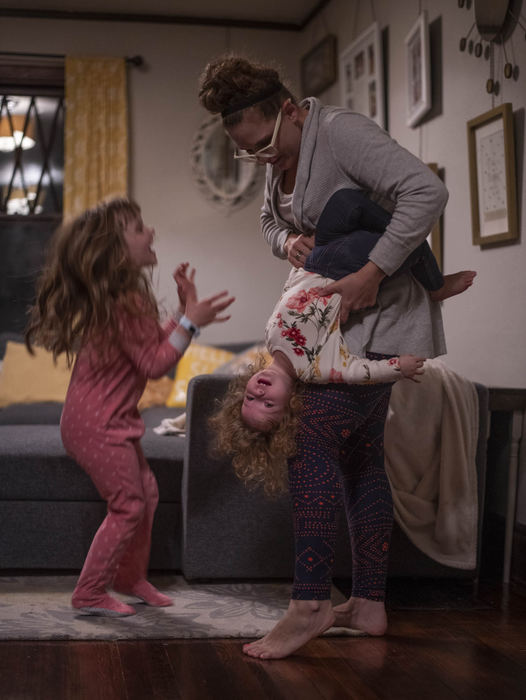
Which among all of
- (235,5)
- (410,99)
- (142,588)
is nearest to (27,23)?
(235,5)

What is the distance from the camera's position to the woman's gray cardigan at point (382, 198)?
1768mm

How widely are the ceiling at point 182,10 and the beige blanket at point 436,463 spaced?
118 inches

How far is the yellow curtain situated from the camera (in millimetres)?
5066

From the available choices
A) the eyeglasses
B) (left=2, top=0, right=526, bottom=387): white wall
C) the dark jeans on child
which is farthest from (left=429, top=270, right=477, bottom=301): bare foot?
(left=2, top=0, right=526, bottom=387): white wall

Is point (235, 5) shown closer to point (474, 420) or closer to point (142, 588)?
point (474, 420)

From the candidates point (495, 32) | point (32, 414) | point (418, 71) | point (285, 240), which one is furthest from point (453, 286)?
point (32, 414)

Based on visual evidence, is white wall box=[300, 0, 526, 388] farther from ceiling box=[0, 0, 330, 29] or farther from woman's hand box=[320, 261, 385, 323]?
ceiling box=[0, 0, 330, 29]

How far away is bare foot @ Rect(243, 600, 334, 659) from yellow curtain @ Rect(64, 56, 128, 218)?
3563mm

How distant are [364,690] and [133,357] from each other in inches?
39.1

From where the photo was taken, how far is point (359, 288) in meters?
1.82

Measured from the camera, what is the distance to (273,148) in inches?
74.4

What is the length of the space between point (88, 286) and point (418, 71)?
1.90 m

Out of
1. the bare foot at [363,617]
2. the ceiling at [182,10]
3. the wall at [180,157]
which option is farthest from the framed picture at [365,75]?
the bare foot at [363,617]

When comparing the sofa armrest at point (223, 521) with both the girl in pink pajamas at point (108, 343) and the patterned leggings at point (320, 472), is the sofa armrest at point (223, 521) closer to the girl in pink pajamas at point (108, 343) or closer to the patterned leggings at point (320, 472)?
the girl in pink pajamas at point (108, 343)
